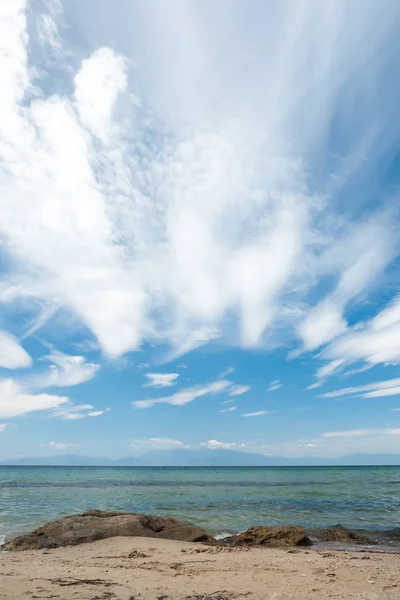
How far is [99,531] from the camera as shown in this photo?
15312 mm

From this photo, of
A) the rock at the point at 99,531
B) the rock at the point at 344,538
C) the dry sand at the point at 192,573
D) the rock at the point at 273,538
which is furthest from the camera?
the rock at the point at 344,538

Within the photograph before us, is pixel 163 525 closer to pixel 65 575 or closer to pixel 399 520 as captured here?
pixel 65 575

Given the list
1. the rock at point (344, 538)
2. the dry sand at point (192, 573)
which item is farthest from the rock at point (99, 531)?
the rock at point (344, 538)

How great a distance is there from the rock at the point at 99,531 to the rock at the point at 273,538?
1223 mm

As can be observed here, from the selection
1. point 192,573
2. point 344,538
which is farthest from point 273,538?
point 192,573

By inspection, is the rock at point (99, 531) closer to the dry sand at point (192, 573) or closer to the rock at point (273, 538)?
the dry sand at point (192, 573)

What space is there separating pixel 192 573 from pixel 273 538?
6.81 meters

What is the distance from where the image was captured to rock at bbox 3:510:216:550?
47.1 ft

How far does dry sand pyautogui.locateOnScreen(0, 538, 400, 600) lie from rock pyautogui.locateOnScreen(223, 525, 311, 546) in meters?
1.46

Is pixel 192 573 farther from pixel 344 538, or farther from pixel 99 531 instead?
pixel 344 538

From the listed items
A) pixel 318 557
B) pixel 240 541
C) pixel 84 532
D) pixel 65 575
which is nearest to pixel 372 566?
pixel 318 557

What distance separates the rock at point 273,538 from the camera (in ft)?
50.0

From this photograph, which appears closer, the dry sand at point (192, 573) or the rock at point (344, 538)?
the dry sand at point (192, 573)

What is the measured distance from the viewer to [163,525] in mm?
17172
